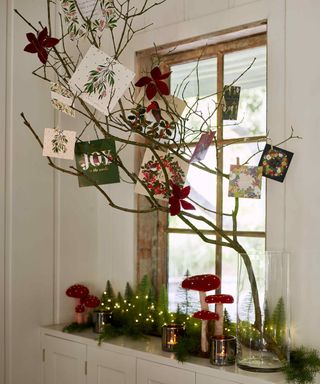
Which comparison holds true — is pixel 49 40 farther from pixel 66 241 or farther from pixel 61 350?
pixel 61 350

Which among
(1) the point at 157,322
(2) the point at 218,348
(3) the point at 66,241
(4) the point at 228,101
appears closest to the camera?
(2) the point at 218,348

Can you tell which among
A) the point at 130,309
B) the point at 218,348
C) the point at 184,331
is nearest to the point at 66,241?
the point at 130,309

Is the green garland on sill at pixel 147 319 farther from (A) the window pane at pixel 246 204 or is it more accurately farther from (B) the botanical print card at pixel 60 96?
(B) the botanical print card at pixel 60 96

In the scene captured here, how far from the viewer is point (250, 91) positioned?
251cm

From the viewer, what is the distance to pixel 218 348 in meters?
2.17

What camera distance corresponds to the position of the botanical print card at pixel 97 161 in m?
2.57

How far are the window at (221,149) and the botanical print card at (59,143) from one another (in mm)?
455

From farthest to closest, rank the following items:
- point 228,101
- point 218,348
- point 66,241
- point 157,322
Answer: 1. point 66,241
2. point 157,322
3. point 228,101
4. point 218,348

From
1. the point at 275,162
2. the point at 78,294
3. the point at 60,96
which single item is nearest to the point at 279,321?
the point at 275,162

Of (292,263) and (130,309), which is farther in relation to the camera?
(130,309)

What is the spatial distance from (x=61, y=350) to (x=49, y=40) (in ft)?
4.39

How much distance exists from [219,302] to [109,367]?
1.87 ft

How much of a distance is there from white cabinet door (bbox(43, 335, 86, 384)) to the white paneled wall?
2.4 inches

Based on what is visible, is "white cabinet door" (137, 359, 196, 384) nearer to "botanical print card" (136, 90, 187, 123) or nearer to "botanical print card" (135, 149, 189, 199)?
"botanical print card" (135, 149, 189, 199)
